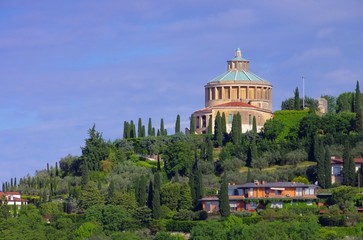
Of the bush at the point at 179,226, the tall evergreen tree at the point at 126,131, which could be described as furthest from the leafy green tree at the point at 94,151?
the bush at the point at 179,226

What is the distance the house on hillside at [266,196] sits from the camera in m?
86.7

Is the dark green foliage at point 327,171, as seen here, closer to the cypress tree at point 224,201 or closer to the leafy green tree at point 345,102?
the cypress tree at point 224,201

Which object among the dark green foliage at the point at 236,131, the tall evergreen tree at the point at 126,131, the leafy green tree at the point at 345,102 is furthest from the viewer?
the leafy green tree at the point at 345,102

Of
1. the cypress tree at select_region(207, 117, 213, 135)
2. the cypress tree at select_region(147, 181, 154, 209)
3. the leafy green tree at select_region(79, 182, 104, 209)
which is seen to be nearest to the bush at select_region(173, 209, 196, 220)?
the cypress tree at select_region(147, 181, 154, 209)

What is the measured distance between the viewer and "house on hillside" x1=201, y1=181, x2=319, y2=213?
284ft

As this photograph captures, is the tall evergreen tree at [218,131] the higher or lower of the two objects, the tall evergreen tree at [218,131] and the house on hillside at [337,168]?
the higher

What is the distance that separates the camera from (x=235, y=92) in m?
111

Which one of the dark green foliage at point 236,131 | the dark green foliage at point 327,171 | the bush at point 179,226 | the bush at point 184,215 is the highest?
the dark green foliage at point 236,131

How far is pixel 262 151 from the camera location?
96875mm

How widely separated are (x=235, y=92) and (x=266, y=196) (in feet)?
80.6

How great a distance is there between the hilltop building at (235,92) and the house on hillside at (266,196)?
19.3 m

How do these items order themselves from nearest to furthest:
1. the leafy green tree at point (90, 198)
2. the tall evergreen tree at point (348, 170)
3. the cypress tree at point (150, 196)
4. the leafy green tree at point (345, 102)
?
the tall evergreen tree at point (348, 170) → the cypress tree at point (150, 196) → the leafy green tree at point (90, 198) → the leafy green tree at point (345, 102)

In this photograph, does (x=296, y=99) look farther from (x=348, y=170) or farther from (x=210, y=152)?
(x=348, y=170)

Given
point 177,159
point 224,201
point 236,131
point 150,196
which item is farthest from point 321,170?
point 236,131
